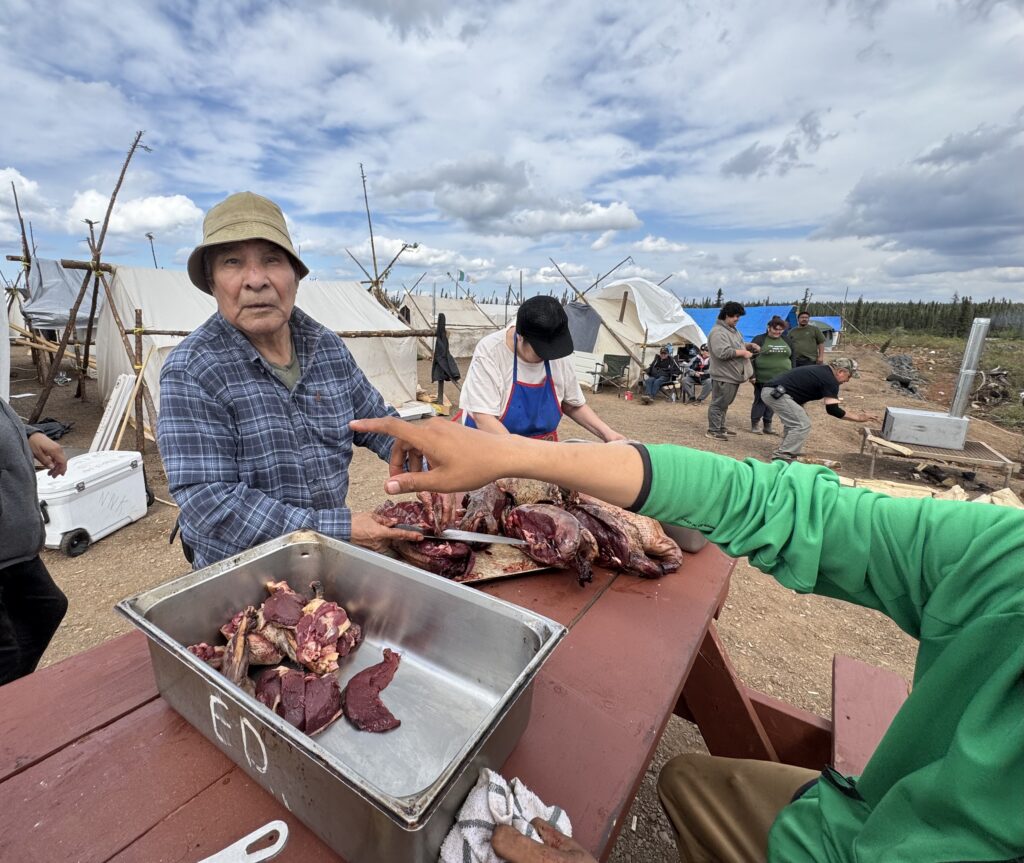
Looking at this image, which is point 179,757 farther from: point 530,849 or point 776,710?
point 776,710

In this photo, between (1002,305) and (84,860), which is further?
(1002,305)

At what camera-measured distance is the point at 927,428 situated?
766 centimetres

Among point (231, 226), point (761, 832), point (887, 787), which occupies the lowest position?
point (761, 832)

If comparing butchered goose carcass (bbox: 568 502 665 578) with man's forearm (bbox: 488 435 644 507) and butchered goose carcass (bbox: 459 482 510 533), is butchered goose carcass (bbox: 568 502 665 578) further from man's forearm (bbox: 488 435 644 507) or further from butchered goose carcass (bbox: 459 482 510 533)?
man's forearm (bbox: 488 435 644 507)

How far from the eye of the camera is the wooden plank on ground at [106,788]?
0.94 meters

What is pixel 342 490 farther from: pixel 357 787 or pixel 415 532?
pixel 357 787

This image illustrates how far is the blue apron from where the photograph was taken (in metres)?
3.55

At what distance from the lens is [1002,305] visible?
3581 centimetres

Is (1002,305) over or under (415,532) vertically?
over

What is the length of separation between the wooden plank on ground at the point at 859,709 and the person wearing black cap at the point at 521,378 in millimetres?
1778

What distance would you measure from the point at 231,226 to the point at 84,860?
6.38ft

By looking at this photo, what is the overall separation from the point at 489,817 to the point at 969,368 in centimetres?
1065

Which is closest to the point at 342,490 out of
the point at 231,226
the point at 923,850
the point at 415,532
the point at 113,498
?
the point at 415,532

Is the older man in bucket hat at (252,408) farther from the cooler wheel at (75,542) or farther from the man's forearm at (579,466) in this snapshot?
the cooler wheel at (75,542)
